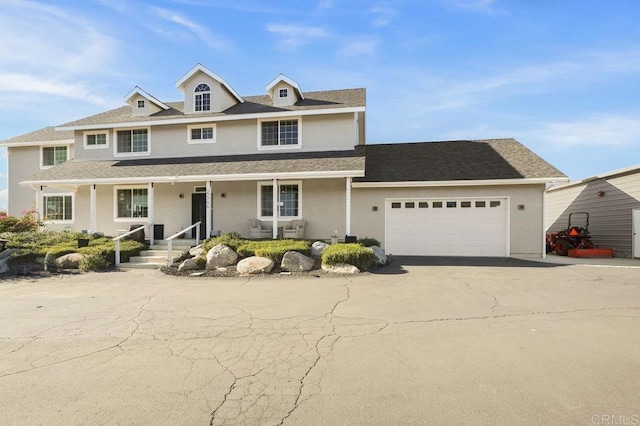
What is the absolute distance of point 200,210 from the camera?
17.1 m

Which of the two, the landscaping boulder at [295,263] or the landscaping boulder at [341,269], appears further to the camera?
the landscaping boulder at [295,263]

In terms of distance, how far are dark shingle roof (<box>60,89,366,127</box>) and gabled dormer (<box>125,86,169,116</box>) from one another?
34 cm

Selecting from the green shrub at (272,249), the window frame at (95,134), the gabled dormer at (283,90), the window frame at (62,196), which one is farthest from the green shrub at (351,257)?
the window frame at (62,196)

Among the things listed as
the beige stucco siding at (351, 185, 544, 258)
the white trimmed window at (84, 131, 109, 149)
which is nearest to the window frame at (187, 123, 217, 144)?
the white trimmed window at (84, 131, 109, 149)

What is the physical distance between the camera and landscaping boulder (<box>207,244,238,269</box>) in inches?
481

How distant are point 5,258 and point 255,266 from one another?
9.30 meters

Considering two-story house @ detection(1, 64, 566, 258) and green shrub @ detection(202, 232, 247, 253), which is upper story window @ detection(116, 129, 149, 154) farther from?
green shrub @ detection(202, 232, 247, 253)

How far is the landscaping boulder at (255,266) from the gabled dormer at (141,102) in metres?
12.0

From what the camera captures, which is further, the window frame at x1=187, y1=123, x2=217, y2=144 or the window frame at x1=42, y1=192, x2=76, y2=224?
the window frame at x1=42, y1=192, x2=76, y2=224

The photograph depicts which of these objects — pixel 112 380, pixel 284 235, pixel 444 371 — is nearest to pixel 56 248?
pixel 284 235

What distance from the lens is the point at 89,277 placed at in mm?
11469

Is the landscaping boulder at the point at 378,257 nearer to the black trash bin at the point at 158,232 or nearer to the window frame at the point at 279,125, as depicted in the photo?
the window frame at the point at 279,125

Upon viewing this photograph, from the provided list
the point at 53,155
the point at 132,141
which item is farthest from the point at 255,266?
the point at 53,155

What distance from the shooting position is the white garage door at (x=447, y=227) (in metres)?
15.2
